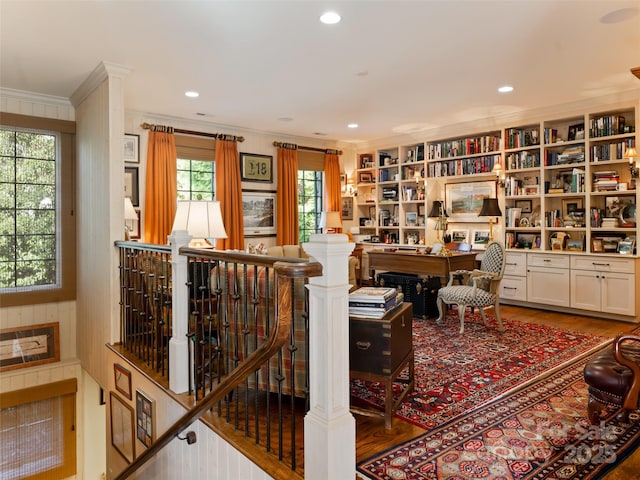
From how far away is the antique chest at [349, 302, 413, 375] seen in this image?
254 cm

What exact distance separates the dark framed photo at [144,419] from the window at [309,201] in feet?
16.0

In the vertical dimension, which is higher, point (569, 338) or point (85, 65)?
point (85, 65)

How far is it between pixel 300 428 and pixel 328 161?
6.24 meters

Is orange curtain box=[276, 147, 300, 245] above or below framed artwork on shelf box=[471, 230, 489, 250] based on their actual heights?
above

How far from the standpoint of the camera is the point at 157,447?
2473mm

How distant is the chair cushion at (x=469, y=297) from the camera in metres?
4.62

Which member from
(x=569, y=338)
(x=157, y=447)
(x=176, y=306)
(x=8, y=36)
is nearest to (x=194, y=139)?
(x=8, y=36)

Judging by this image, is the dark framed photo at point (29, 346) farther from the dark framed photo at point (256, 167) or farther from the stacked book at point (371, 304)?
the stacked book at point (371, 304)

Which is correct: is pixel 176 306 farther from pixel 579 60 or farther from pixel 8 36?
pixel 579 60

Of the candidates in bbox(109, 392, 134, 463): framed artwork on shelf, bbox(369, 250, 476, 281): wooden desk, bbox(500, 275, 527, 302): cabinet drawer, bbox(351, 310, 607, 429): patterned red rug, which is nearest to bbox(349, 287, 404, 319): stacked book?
bbox(351, 310, 607, 429): patterned red rug

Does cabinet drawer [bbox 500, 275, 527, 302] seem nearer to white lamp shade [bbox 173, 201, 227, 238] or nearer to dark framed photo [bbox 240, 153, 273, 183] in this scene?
dark framed photo [bbox 240, 153, 273, 183]

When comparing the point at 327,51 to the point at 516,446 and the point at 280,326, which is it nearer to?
the point at 280,326

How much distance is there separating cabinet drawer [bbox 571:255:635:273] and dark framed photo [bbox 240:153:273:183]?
15.7 feet

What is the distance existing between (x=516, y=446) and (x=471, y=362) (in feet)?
4.66
